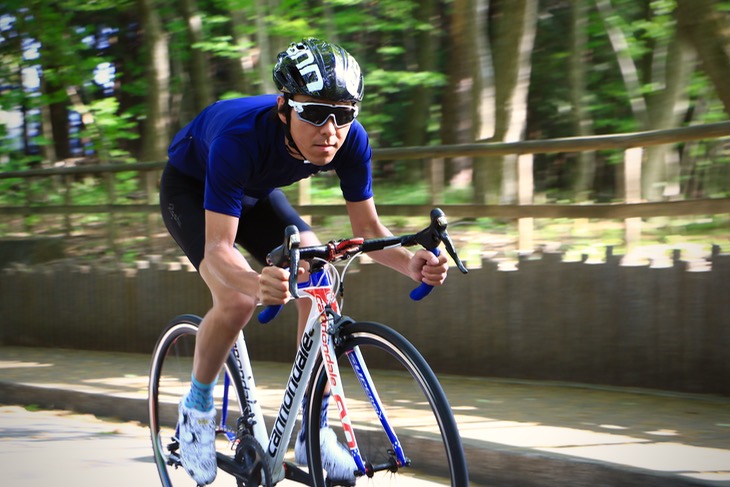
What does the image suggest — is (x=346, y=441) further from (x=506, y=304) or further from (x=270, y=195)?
(x=506, y=304)

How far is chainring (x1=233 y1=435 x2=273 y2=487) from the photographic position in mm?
4141

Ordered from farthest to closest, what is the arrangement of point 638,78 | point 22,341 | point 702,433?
point 638,78 < point 22,341 < point 702,433

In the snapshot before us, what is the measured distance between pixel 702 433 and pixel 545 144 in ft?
9.03

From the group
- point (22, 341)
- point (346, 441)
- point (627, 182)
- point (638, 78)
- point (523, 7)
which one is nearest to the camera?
point (346, 441)

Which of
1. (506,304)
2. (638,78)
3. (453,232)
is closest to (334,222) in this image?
(453,232)

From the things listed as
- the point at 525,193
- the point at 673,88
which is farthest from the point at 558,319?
the point at 673,88

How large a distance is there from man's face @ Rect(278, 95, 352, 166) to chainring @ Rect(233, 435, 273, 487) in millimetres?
1222

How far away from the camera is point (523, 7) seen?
9.80m

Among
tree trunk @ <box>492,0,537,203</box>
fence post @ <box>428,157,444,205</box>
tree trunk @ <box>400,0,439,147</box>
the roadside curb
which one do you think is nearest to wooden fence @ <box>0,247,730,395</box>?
fence post @ <box>428,157,444,205</box>

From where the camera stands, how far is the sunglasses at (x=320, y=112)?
3.89 meters

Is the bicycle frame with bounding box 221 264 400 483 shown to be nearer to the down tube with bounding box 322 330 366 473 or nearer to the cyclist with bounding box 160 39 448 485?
the down tube with bounding box 322 330 366 473

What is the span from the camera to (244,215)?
15.4ft

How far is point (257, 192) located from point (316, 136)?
2.19 feet

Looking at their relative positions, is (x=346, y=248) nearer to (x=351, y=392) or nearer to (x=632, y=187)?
(x=351, y=392)
